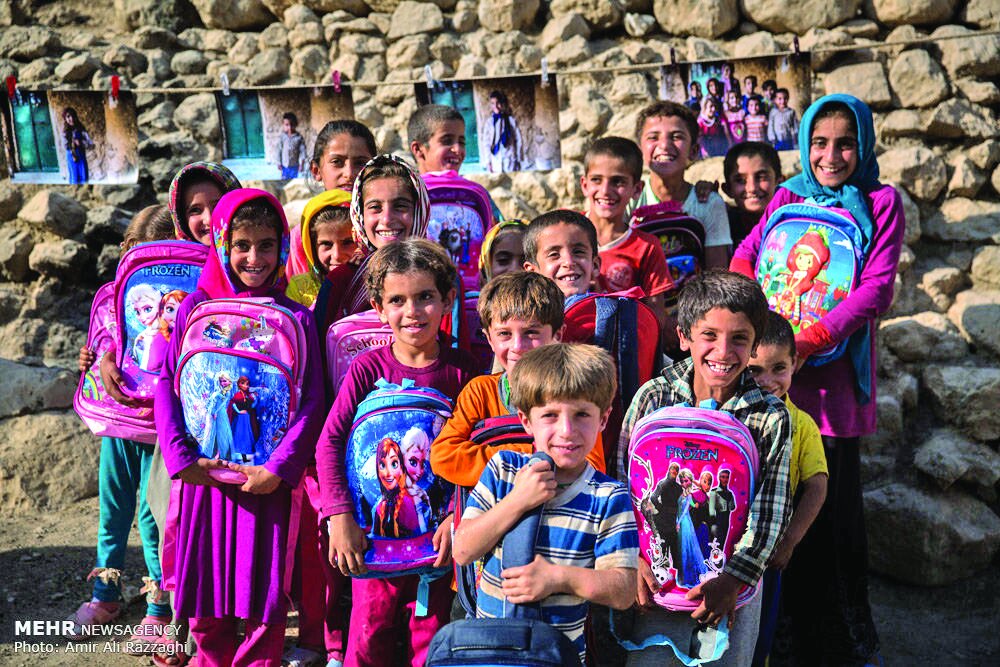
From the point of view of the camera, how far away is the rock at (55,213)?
5602 mm

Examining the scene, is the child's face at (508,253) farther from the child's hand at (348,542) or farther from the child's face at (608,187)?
the child's hand at (348,542)

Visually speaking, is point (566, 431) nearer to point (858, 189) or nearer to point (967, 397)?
point (858, 189)

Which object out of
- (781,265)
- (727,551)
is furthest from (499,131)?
(727,551)

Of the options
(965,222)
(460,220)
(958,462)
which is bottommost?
(958,462)

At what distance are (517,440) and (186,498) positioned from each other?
120cm

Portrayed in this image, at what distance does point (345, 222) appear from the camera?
368 centimetres

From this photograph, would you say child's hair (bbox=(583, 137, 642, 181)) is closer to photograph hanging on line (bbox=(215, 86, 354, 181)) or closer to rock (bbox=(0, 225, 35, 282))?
photograph hanging on line (bbox=(215, 86, 354, 181))

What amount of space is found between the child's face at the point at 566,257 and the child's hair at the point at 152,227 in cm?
176

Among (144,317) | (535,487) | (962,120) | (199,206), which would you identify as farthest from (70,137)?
(962,120)

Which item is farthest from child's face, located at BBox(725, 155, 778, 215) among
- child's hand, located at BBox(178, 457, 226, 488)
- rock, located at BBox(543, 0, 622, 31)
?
child's hand, located at BBox(178, 457, 226, 488)

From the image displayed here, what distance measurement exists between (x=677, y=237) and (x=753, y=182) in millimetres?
631

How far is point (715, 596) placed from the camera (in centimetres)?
266

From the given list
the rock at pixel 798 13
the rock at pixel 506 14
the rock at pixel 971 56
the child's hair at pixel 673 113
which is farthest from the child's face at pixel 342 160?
the rock at pixel 971 56

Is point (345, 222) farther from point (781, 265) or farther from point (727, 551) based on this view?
point (727, 551)
